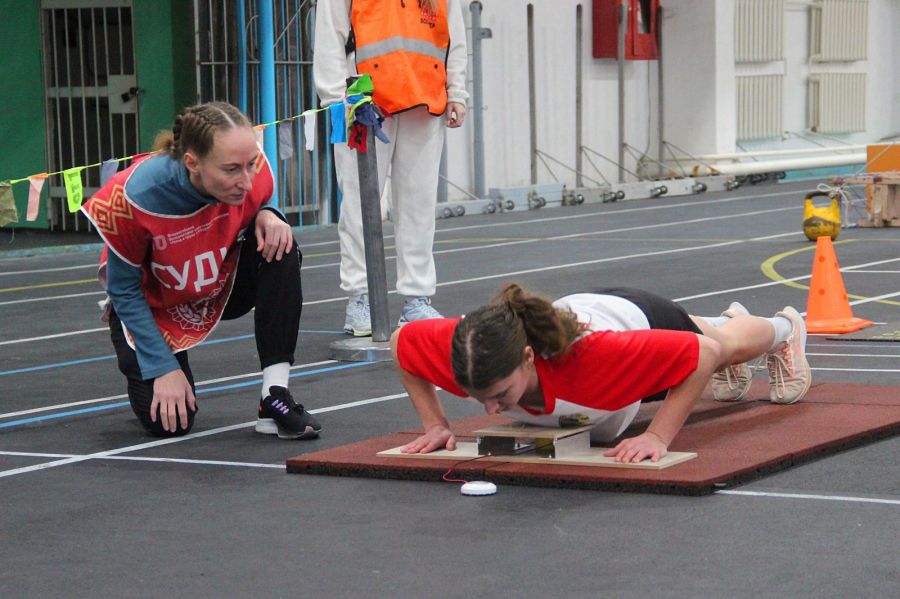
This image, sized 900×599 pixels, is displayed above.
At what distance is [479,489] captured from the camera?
13.9ft

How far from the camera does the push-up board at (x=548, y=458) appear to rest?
4312 mm

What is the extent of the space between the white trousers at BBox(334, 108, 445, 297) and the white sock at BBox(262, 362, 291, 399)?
2.19 meters

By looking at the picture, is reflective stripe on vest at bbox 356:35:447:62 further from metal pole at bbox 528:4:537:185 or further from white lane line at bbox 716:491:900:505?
metal pole at bbox 528:4:537:185

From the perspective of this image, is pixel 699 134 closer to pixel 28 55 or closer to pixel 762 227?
pixel 762 227

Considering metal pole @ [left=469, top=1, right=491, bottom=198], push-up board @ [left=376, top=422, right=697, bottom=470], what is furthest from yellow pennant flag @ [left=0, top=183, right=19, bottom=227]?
metal pole @ [left=469, top=1, right=491, bottom=198]

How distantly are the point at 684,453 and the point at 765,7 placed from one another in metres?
19.2

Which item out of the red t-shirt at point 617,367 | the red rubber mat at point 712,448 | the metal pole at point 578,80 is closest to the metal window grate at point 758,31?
the metal pole at point 578,80

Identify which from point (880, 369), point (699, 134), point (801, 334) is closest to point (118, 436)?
point (801, 334)

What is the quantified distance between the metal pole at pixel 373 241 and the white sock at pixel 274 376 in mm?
1714

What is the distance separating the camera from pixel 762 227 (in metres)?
14.1

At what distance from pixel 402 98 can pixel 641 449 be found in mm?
3326

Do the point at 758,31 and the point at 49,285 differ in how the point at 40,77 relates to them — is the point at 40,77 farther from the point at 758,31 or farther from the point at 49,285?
the point at 758,31

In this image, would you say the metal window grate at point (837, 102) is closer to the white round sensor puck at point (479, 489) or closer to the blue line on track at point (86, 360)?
the blue line on track at point (86, 360)

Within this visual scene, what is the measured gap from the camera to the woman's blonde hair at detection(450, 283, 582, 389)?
405 cm
